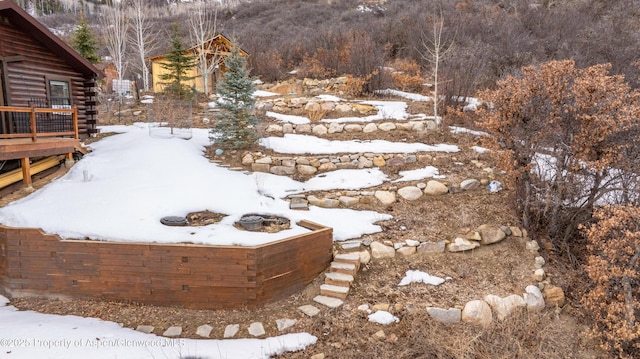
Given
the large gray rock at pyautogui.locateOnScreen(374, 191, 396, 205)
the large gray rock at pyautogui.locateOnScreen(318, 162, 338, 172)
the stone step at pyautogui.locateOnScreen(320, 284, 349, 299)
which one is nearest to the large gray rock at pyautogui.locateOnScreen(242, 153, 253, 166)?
the large gray rock at pyautogui.locateOnScreen(318, 162, 338, 172)

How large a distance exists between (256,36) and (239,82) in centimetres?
1832

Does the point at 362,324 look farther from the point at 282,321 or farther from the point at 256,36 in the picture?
the point at 256,36

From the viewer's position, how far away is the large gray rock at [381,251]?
631 centimetres

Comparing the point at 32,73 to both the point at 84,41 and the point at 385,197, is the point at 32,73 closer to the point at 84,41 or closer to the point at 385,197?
the point at 84,41

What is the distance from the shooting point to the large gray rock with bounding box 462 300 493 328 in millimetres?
5230

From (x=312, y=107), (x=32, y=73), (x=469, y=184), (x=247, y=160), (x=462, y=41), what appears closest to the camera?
(x=469, y=184)

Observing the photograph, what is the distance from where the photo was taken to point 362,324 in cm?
507

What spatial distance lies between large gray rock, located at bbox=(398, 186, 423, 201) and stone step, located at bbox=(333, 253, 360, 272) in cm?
212

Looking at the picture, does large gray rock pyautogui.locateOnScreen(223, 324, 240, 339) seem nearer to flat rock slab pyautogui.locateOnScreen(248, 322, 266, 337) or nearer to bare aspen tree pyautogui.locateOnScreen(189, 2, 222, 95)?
flat rock slab pyautogui.locateOnScreen(248, 322, 266, 337)

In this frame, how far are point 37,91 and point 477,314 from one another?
481 inches

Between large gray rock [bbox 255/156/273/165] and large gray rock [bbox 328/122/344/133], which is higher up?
large gray rock [bbox 328/122/344/133]

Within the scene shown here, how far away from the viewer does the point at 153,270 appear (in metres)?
5.42

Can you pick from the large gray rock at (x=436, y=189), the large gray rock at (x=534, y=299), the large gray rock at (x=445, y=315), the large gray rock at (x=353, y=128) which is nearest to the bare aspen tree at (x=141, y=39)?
the large gray rock at (x=353, y=128)

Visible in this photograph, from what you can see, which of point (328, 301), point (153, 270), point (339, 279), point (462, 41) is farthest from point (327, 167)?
point (462, 41)
